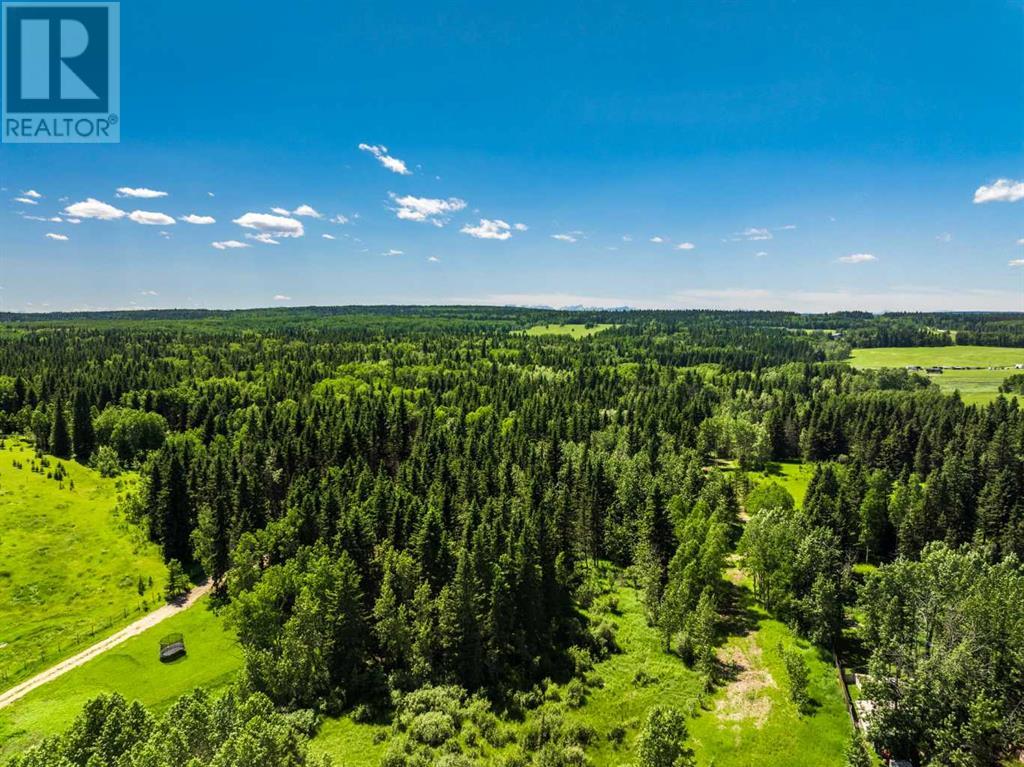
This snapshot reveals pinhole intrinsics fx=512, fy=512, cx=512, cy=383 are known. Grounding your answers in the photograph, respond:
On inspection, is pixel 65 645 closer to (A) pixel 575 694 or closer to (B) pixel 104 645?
(B) pixel 104 645

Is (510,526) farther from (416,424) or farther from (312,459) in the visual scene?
(416,424)

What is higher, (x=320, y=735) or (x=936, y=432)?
(x=936, y=432)

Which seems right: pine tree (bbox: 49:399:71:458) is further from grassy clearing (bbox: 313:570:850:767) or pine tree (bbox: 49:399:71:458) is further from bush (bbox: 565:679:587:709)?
bush (bbox: 565:679:587:709)

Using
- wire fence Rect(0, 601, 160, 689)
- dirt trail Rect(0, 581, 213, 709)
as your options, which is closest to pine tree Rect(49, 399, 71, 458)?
dirt trail Rect(0, 581, 213, 709)

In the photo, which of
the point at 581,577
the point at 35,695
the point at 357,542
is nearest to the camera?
the point at 35,695

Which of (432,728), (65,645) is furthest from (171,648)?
(432,728)

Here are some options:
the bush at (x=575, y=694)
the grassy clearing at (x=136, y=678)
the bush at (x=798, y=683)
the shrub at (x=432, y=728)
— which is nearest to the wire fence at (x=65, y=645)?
Answer: the grassy clearing at (x=136, y=678)

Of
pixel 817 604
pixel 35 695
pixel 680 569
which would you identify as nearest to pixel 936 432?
pixel 817 604
